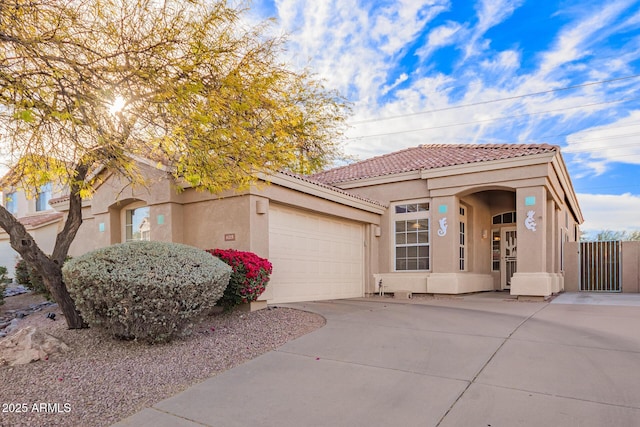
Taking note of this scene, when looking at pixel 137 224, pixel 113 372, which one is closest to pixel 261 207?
pixel 113 372

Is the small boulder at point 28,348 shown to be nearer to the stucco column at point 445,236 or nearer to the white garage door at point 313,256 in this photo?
the white garage door at point 313,256

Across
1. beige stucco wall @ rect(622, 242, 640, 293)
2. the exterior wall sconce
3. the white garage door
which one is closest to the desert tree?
the exterior wall sconce

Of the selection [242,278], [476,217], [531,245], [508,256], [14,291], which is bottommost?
[14,291]

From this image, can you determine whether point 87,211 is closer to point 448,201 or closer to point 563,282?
point 448,201

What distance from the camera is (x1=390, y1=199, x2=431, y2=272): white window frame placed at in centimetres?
1330

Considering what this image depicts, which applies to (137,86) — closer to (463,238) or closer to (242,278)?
(242,278)

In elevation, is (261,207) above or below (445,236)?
above

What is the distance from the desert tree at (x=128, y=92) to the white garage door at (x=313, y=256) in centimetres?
260

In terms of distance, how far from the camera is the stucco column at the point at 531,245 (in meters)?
11.5

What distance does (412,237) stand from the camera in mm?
13578

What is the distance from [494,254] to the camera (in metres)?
16.3

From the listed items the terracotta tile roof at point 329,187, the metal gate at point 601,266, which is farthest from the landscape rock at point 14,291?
the metal gate at point 601,266

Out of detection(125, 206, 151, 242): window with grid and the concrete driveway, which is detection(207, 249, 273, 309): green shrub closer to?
the concrete driveway

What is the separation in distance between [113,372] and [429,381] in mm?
3606
